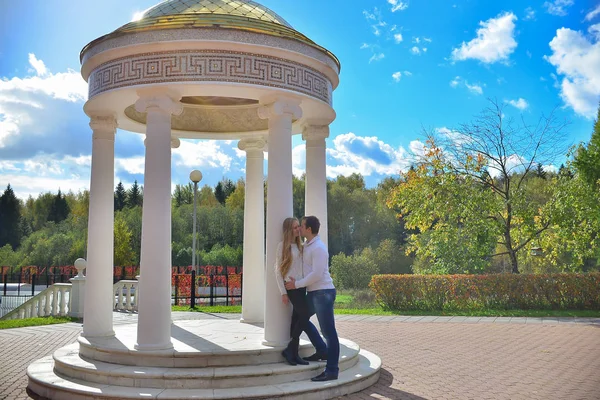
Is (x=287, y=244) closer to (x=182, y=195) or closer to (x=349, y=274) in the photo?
(x=349, y=274)

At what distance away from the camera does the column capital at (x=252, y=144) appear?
1208 cm

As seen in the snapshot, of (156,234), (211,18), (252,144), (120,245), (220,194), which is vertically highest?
(220,194)

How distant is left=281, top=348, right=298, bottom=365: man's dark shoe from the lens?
774 cm

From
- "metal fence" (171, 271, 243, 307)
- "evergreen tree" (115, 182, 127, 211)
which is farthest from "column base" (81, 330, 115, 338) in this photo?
"evergreen tree" (115, 182, 127, 211)

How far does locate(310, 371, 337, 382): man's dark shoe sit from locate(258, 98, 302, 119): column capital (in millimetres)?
4077

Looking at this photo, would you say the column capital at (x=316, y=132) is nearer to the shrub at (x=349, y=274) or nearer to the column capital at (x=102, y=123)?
the column capital at (x=102, y=123)

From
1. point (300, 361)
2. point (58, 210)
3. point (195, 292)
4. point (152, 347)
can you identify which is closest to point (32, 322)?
point (195, 292)

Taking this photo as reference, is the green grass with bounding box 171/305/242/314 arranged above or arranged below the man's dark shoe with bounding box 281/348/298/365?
below

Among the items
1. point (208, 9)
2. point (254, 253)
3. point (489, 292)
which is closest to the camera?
A: point (208, 9)

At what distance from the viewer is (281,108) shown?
8.46m

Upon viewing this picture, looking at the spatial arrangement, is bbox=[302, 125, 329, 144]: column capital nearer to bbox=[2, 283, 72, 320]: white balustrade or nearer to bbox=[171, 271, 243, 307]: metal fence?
bbox=[171, 271, 243, 307]: metal fence

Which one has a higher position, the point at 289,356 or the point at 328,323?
the point at 328,323

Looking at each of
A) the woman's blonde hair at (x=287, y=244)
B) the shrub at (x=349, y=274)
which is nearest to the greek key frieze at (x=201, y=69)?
the woman's blonde hair at (x=287, y=244)

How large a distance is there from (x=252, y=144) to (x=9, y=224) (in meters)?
66.5
